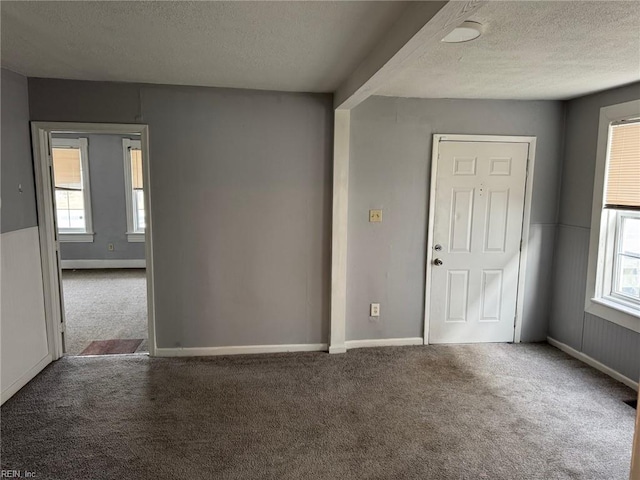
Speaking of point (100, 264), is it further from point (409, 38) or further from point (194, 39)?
point (409, 38)

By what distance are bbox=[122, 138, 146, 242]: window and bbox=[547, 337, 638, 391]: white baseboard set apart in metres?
6.26

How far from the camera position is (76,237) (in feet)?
23.2

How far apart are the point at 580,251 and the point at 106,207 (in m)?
6.93

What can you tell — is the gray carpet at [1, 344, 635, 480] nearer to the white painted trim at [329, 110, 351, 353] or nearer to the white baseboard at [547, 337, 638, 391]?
the white baseboard at [547, 337, 638, 391]

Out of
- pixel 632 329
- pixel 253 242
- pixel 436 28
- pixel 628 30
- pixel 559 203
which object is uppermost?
pixel 628 30

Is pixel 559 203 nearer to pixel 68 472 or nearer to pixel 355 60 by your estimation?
pixel 355 60

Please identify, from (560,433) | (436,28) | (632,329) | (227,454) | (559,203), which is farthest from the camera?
(559,203)

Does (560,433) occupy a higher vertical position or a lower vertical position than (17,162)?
lower

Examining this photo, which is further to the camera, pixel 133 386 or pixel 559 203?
pixel 559 203

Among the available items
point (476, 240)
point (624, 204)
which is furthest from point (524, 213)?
point (624, 204)

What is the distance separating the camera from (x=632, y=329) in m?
3.22

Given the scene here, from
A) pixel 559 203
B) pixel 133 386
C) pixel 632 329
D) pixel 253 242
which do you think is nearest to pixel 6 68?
pixel 253 242

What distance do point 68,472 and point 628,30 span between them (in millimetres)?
3749

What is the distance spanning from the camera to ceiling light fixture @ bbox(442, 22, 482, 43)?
2045 millimetres
